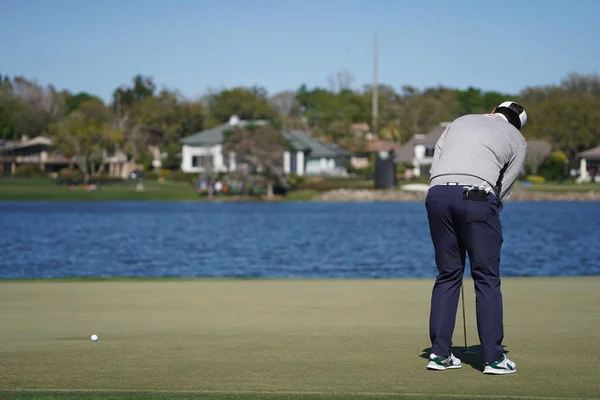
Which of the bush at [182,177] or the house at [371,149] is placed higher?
the house at [371,149]

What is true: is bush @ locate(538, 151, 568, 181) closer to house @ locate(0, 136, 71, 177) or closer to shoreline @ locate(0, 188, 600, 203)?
shoreline @ locate(0, 188, 600, 203)

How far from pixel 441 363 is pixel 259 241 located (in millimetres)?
47216

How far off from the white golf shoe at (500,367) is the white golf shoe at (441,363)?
11.3 inches

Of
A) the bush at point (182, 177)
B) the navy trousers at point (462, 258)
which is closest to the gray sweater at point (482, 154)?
the navy trousers at point (462, 258)

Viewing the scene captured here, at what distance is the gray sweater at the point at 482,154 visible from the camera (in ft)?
27.2

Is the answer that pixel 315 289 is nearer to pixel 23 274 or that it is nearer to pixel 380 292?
pixel 380 292

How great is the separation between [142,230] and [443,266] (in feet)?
187

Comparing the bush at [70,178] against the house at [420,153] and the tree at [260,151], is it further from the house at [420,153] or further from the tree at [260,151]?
the house at [420,153]

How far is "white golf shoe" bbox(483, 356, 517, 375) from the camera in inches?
311

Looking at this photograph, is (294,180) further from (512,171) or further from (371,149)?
(512,171)

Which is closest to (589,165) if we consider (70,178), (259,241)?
(70,178)

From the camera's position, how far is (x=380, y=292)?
13461 mm

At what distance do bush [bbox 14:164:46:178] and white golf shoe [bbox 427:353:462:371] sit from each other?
134018 mm

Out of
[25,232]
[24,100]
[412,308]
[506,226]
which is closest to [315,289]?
[412,308]
